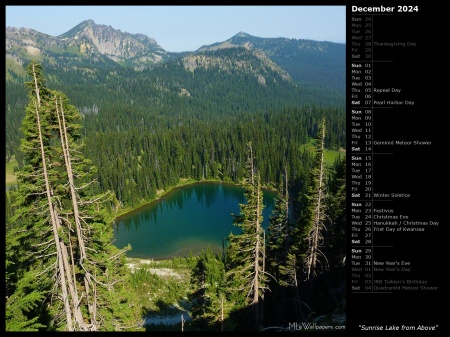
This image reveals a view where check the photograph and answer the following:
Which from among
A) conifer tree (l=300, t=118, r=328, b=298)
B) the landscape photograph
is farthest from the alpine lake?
conifer tree (l=300, t=118, r=328, b=298)

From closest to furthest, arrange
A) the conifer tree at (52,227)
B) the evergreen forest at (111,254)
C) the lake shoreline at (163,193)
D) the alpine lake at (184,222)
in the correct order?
the conifer tree at (52,227)
the evergreen forest at (111,254)
the alpine lake at (184,222)
the lake shoreline at (163,193)

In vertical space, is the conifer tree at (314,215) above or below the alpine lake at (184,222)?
above

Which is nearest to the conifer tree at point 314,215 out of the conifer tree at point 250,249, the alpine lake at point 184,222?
the conifer tree at point 250,249

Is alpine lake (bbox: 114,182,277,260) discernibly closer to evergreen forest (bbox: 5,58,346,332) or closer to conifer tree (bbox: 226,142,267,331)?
evergreen forest (bbox: 5,58,346,332)

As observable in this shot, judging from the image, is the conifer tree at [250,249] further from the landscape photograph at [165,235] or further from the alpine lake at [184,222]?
the alpine lake at [184,222]

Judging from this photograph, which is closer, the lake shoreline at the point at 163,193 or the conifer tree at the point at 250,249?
the conifer tree at the point at 250,249

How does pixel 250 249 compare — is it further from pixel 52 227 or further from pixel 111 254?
pixel 52 227

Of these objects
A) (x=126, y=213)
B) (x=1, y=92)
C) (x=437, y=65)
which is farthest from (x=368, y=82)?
(x=126, y=213)

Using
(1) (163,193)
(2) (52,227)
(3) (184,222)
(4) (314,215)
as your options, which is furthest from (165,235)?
(2) (52,227)
